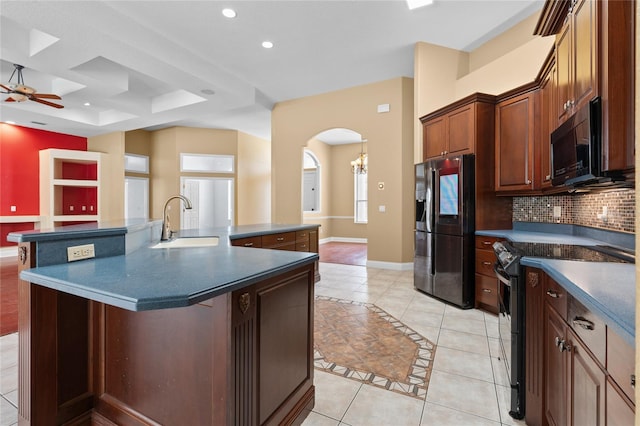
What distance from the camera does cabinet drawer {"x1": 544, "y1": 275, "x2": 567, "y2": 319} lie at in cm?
125

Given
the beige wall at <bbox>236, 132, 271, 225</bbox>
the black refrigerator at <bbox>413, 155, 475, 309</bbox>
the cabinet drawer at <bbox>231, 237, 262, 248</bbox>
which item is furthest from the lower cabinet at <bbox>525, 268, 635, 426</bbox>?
the beige wall at <bbox>236, 132, 271, 225</bbox>

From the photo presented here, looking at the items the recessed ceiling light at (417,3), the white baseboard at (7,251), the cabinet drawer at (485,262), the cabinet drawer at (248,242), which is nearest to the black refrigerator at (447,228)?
the cabinet drawer at (485,262)

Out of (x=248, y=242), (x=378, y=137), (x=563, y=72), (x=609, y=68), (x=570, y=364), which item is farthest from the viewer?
(x=378, y=137)

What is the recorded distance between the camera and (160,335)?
1322mm

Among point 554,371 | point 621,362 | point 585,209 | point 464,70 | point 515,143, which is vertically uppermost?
point 464,70

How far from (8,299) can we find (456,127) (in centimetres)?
595

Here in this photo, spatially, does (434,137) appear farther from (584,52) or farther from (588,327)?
(588,327)

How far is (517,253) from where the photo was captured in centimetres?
168

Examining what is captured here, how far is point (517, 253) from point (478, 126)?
220cm

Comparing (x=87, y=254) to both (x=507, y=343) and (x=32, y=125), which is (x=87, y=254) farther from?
(x=32, y=125)

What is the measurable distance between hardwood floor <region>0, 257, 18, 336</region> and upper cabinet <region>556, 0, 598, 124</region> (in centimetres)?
484

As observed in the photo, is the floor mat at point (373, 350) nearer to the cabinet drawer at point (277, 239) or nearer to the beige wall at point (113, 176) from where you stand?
the cabinet drawer at point (277, 239)

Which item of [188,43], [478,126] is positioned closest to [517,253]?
[478,126]

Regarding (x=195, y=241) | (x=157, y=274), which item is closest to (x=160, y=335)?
(x=157, y=274)
